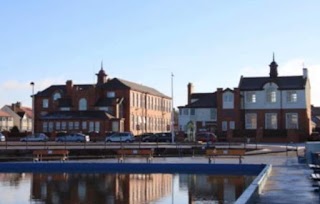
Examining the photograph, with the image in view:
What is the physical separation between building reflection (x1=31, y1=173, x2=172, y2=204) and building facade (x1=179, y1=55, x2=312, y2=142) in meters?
48.8

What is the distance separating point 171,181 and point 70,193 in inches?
240

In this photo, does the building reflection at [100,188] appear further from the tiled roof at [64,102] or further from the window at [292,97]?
the tiled roof at [64,102]

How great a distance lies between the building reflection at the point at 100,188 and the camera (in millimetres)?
20391

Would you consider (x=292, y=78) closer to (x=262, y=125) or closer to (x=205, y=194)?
(x=262, y=125)

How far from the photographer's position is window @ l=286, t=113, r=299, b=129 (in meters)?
78.5

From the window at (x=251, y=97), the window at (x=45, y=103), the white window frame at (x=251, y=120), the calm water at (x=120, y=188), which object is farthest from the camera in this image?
the window at (x=45, y=103)

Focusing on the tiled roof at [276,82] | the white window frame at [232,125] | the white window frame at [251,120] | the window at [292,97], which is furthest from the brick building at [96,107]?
the window at [292,97]

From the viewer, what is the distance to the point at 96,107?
9638 centimetres

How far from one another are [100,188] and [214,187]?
4.81m

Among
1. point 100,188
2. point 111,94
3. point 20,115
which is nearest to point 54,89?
point 111,94

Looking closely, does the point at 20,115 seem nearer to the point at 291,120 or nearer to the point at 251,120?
the point at 251,120

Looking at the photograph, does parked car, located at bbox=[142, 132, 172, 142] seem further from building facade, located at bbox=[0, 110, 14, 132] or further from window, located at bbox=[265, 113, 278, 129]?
building facade, located at bbox=[0, 110, 14, 132]

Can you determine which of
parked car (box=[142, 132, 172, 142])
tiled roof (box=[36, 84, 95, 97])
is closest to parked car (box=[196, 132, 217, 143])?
parked car (box=[142, 132, 172, 142])

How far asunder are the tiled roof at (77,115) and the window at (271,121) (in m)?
26.1
